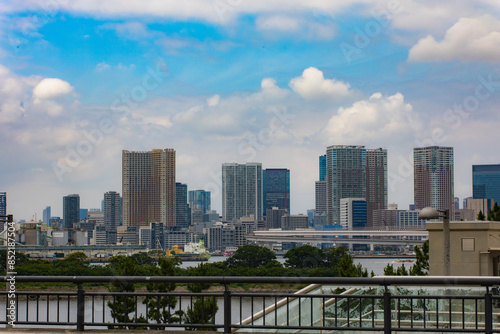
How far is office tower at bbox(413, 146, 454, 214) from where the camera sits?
15688cm

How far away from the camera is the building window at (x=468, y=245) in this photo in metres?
26.7

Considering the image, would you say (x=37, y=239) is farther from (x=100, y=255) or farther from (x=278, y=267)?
(x=278, y=267)

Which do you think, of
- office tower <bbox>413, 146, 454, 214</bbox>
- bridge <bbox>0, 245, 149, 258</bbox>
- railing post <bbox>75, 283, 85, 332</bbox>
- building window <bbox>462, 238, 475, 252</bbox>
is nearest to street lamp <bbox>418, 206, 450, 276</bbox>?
building window <bbox>462, 238, 475, 252</bbox>

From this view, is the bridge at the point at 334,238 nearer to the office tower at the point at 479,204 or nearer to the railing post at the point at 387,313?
the office tower at the point at 479,204

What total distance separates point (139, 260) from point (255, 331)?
99103 mm

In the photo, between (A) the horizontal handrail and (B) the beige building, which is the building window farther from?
(A) the horizontal handrail

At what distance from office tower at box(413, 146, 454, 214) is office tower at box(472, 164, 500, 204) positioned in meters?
8.08

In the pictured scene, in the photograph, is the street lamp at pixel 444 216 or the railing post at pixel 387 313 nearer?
the railing post at pixel 387 313

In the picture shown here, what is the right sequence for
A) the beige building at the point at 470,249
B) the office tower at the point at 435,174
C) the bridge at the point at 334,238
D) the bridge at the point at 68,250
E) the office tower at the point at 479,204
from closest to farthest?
1. the beige building at the point at 470,249
2. the bridge at the point at 68,250
3. the bridge at the point at 334,238
4. the office tower at the point at 479,204
5. the office tower at the point at 435,174

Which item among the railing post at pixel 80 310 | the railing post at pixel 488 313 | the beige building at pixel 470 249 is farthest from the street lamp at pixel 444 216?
the railing post at pixel 80 310

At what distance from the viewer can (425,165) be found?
167m

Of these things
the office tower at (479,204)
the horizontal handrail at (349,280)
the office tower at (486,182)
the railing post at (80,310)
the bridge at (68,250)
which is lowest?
the bridge at (68,250)

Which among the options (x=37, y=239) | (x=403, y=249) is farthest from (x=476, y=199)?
(x=37, y=239)

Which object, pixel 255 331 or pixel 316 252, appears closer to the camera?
pixel 255 331
